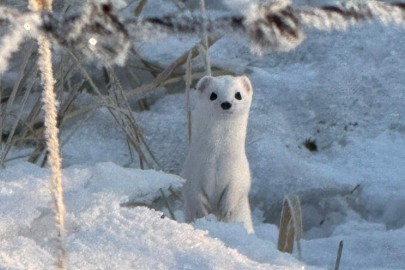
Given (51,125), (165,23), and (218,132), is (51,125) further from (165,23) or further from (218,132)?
(218,132)

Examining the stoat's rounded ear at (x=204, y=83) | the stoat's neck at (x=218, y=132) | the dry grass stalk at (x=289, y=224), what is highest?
the stoat's rounded ear at (x=204, y=83)

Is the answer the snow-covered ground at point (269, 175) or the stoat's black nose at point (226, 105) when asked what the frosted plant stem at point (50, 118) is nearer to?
the snow-covered ground at point (269, 175)

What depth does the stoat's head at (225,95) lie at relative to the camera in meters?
1.73

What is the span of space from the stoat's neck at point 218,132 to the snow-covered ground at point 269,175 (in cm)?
20

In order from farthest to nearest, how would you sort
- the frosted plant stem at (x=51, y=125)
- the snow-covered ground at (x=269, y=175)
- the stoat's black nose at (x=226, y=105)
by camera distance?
the stoat's black nose at (x=226, y=105) → the snow-covered ground at (x=269, y=175) → the frosted plant stem at (x=51, y=125)

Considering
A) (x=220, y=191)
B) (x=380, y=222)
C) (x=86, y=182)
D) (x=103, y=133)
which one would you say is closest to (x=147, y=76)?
(x=103, y=133)

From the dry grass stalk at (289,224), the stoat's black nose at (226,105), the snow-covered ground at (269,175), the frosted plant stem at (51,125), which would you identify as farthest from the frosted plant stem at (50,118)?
the stoat's black nose at (226,105)

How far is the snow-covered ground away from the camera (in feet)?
2.32

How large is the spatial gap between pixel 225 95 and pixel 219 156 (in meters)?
0.21

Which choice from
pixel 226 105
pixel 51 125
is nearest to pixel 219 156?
pixel 226 105

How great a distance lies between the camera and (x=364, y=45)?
271 centimetres

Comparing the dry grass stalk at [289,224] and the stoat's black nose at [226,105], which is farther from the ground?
the stoat's black nose at [226,105]

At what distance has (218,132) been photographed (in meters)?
1.81

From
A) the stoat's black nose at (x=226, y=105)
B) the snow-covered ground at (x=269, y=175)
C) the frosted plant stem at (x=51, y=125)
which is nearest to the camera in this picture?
the frosted plant stem at (x=51, y=125)
